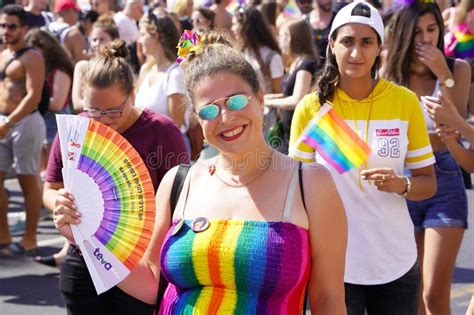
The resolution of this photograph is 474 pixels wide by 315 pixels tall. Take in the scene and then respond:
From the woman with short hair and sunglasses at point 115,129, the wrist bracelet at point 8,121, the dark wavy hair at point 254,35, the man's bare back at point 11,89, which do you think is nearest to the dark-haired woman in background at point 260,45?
the dark wavy hair at point 254,35

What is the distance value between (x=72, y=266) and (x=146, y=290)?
1.26 metres

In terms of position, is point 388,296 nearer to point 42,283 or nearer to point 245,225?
point 245,225

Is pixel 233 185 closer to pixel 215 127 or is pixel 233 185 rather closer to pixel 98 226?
pixel 215 127

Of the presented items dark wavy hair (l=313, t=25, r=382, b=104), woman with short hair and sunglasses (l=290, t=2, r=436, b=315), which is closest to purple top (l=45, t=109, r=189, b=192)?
woman with short hair and sunglasses (l=290, t=2, r=436, b=315)

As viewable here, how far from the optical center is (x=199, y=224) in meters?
2.92

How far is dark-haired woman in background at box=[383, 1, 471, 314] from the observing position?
16.0ft

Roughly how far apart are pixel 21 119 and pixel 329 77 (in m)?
4.59

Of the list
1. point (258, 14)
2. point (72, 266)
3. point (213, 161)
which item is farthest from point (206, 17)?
point (213, 161)

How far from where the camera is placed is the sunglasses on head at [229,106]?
2.89 m

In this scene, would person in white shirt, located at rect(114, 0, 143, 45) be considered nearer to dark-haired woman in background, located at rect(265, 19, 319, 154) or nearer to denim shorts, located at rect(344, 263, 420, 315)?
dark-haired woman in background, located at rect(265, 19, 319, 154)

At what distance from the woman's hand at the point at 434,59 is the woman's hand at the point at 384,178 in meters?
1.09

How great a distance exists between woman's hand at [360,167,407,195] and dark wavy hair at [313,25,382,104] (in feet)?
1.35

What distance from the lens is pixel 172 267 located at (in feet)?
9.52

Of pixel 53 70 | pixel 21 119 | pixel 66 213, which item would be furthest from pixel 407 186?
pixel 53 70
